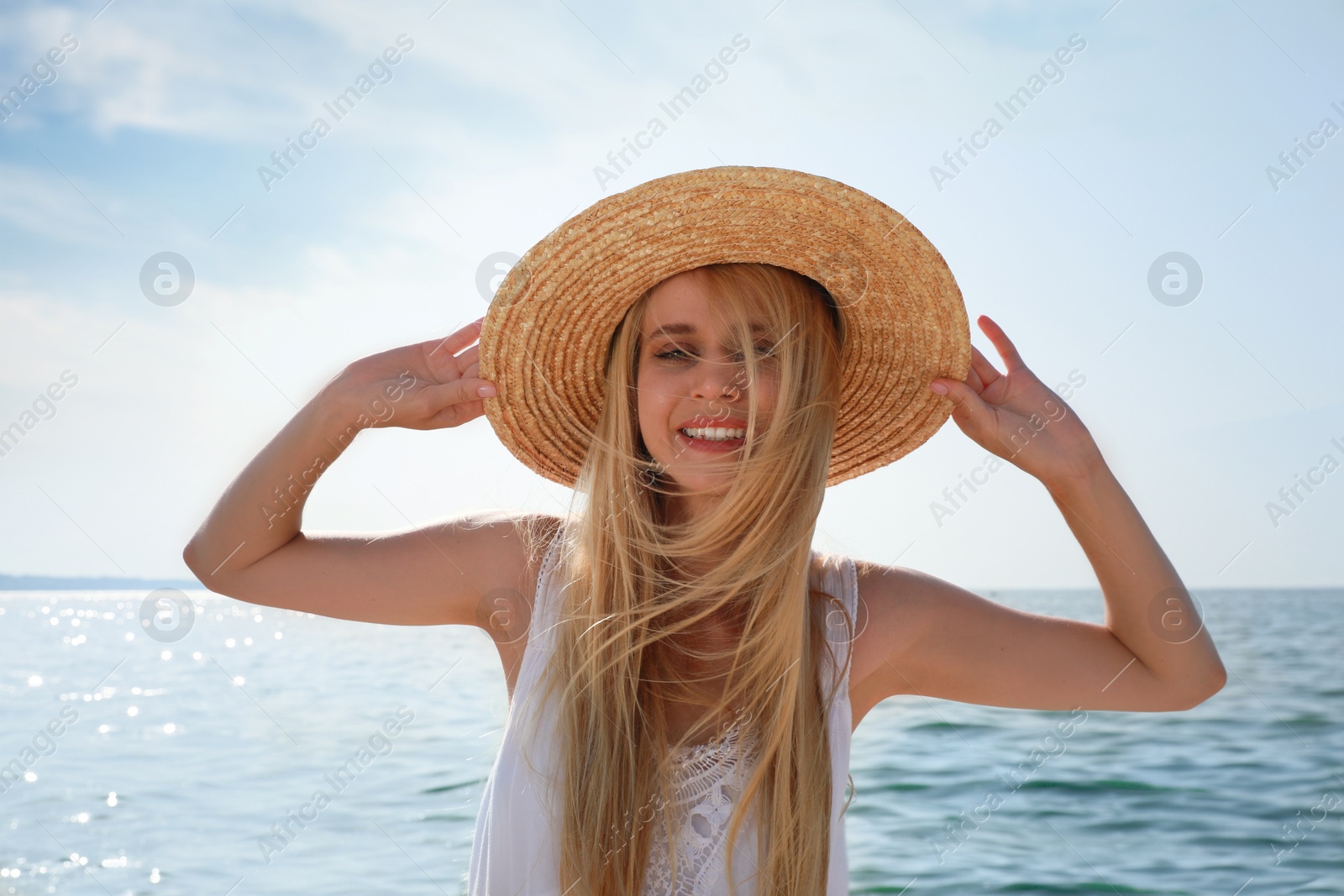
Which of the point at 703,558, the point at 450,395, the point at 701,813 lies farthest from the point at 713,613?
the point at 450,395

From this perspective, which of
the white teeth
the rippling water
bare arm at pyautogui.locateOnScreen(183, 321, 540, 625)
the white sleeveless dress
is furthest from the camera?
the rippling water

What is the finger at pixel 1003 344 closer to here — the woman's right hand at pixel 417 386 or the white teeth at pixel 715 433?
the white teeth at pixel 715 433

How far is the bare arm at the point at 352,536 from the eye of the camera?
2180mm

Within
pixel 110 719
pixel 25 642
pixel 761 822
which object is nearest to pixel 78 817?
pixel 110 719

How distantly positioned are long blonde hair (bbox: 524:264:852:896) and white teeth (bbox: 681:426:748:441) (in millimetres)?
40

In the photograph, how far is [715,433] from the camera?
7.55 feet

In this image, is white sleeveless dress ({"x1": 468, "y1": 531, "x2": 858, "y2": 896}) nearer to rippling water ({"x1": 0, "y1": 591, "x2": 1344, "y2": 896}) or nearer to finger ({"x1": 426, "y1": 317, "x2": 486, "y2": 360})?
rippling water ({"x1": 0, "y1": 591, "x2": 1344, "y2": 896})

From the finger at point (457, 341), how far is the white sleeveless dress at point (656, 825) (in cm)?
71

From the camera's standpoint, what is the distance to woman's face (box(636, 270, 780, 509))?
227 centimetres

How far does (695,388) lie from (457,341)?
574 mm

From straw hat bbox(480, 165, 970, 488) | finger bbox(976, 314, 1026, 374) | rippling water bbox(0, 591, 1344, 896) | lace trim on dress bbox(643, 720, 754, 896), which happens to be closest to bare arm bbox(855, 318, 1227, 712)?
finger bbox(976, 314, 1026, 374)

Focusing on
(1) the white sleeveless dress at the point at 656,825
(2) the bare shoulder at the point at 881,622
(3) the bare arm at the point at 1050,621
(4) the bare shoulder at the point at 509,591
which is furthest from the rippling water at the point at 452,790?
(3) the bare arm at the point at 1050,621

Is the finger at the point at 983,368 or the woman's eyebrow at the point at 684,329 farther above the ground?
the woman's eyebrow at the point at 684,329

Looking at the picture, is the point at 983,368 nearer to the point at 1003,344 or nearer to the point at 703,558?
the point at 1003,344
